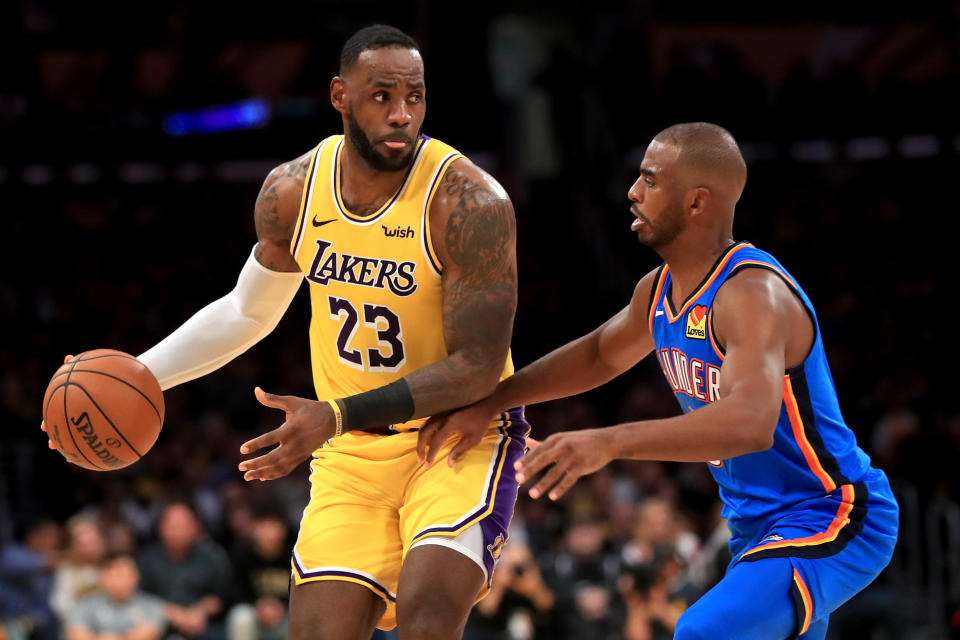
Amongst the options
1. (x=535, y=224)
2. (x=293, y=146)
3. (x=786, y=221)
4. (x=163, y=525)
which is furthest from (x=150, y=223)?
(x=786, y=221)

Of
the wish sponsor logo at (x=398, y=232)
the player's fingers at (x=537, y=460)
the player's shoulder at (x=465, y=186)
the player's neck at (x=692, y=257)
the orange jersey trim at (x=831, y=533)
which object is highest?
the player's shoulder at (x=465, y=186)

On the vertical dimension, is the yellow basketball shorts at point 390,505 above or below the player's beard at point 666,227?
below

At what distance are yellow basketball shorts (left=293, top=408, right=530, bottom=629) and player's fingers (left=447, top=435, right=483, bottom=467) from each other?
0.15 ft

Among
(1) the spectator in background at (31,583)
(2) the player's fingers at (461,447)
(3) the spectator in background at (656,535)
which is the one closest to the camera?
(2) the player's fingers at (461,447)

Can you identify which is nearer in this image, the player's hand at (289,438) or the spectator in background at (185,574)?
the player's hand at (289,438)

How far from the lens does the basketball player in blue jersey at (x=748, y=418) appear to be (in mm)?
3793

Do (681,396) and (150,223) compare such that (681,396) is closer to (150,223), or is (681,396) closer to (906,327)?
(906,327)

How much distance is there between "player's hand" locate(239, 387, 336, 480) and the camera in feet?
12.7

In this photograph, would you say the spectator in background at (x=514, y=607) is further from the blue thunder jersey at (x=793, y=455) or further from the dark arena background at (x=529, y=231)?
the blue thunder jersey at (x=793, y=455)

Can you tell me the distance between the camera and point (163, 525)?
9453mm

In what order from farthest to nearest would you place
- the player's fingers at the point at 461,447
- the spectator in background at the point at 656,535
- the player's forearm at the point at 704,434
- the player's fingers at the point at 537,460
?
the spectator in background at the point at 656,535 < the player's fingers at the point at 461,447 < the player's forearm at the point at 704,434 < the player's fingers at the point at 537,460

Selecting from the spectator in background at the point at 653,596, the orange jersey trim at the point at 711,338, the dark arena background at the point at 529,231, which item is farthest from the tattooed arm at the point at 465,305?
the spectator in background at the point at 653,596

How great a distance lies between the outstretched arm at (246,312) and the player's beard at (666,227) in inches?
54.9

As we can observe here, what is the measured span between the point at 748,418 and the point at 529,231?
532 inches
